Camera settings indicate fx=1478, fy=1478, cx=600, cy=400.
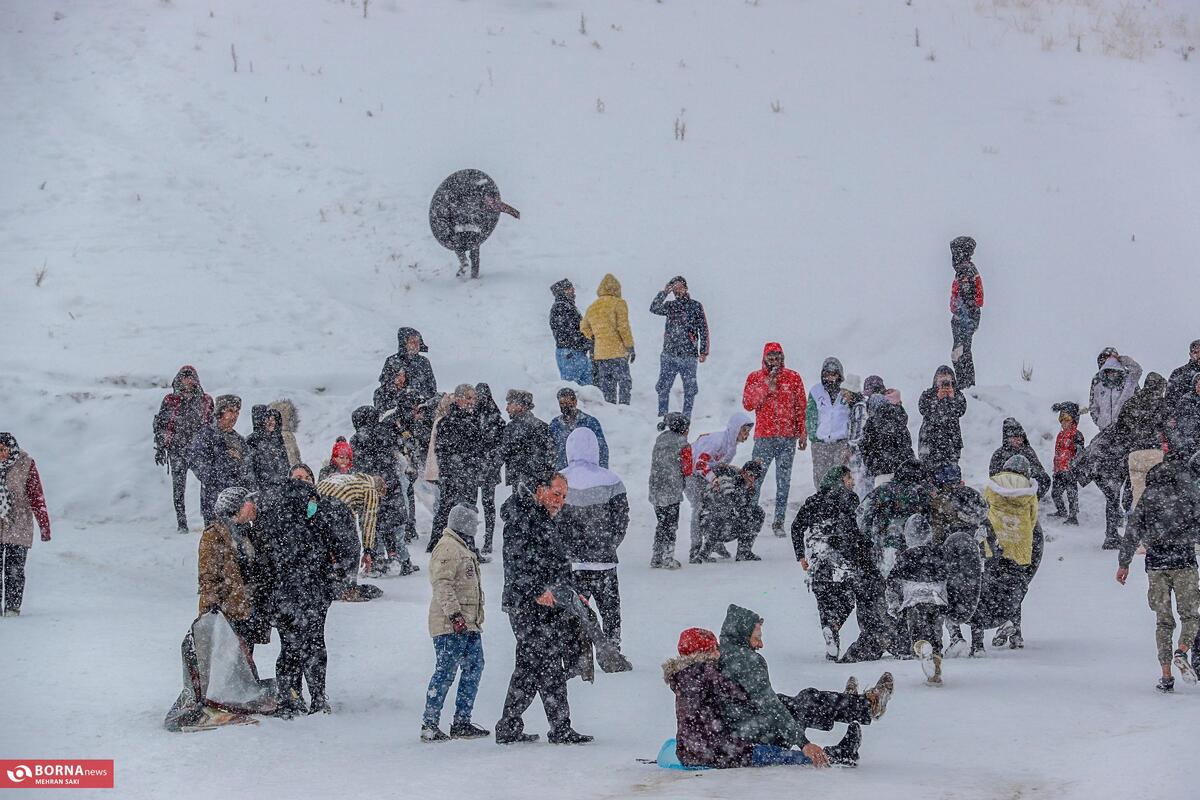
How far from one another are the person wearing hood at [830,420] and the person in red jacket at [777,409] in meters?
0.14

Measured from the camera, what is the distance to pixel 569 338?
18297mm

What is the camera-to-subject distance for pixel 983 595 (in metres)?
11.8

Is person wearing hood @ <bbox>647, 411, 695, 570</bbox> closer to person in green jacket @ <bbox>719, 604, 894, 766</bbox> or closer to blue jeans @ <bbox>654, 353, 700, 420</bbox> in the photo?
blue jeans @ <bbox>654, 353, 700, 420</bbox>

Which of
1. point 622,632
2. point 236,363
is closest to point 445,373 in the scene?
point 236,363

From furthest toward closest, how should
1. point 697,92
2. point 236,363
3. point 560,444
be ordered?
1. point 697,92
2. point 236,363
3. point 560,444

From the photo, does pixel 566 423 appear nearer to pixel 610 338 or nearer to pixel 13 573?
pixel 610 338

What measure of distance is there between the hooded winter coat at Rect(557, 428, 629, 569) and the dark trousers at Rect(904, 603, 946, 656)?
225 centimetres

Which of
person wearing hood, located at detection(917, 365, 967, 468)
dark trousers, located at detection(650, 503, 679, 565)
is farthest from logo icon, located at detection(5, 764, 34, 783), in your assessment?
person wearing hood, located at detection(917, 365, 967, 468)

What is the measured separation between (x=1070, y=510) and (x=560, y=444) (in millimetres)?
5809

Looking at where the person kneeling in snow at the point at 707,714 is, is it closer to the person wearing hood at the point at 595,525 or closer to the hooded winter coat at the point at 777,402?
the person wearing hood at the point at 595,525

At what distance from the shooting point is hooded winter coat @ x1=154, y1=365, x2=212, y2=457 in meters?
15.7

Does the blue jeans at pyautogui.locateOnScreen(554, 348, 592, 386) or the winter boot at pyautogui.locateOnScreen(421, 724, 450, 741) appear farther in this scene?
the blue jeans at pyautogui.locateOnScreen(554, 348, 592, 386)

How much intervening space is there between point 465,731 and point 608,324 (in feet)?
29.3

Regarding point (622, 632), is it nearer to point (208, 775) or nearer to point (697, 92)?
point (208, 775)
